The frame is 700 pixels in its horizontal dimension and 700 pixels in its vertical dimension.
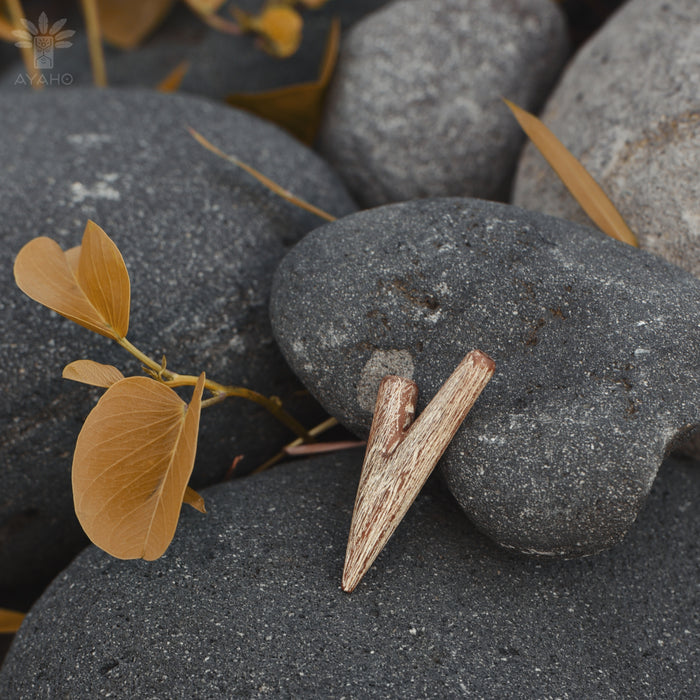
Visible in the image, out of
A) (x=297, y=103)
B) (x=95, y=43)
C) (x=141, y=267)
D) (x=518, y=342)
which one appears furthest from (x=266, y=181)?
(x=95, y=43)

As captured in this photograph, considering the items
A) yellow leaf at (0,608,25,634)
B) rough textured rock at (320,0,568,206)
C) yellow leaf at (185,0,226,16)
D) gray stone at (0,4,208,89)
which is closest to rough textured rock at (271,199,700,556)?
rough textured rock at (320,0,568,206)

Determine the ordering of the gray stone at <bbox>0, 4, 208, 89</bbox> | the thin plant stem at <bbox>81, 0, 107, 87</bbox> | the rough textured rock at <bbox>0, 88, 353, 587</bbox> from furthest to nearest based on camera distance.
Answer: the gray stone at <bbox>0, 4, 208, 89</bbox>, the thin plant stem at <bbox>81, 0, 107, 87</bbox>, the rough textured rock at <bbox>0, 88, 353, 587</bbox>

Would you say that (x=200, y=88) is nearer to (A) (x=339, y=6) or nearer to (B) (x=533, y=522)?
(A) (x=339, y=6)

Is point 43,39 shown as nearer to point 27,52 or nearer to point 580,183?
point 27,52

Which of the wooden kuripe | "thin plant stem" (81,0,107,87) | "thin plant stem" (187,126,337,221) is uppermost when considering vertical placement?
"thin plant stem" (81,0,107,87)

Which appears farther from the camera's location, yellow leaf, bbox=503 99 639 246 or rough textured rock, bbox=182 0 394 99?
rough textured rock, bbox=182 0 394 99

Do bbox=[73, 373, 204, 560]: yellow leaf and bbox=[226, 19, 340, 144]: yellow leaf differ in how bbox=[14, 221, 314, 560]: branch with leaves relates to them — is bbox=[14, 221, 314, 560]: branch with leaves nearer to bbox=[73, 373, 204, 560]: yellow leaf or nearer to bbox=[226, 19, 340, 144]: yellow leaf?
bbox=[73, 373, 204, 560]: yellow leaf

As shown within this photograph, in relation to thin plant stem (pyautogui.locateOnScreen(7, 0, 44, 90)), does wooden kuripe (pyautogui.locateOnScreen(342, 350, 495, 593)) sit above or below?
below

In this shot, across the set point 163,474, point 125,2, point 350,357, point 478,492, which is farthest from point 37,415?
point 125,2
